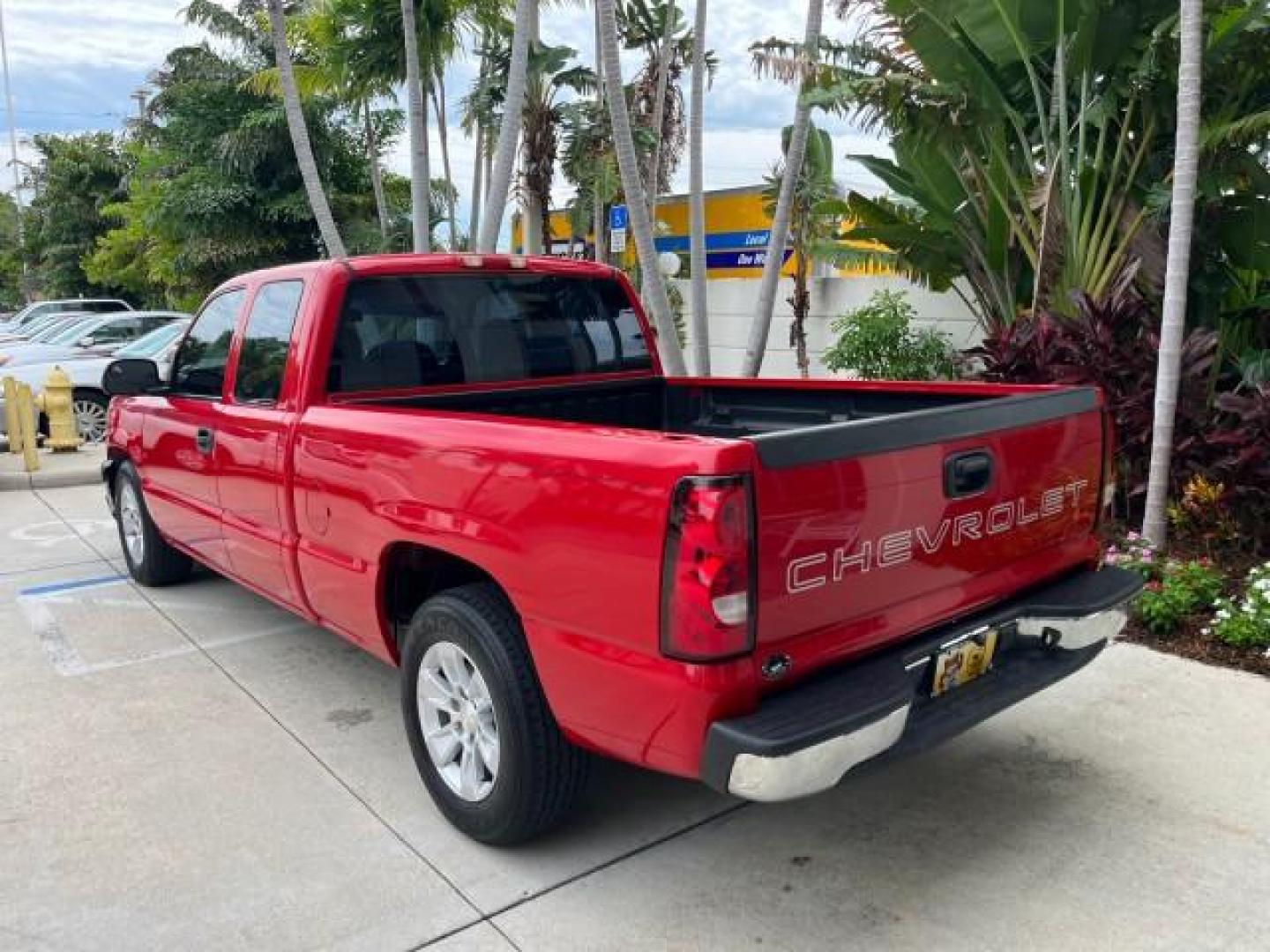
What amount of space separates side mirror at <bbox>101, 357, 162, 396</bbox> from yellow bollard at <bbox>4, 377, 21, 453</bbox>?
580 cm

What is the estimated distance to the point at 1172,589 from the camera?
5055 millimetres

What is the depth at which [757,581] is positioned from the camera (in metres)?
2.38

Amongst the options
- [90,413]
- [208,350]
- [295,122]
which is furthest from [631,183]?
[90,413]

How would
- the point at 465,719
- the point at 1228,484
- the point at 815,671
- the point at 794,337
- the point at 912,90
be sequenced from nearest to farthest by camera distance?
the point at 815,671 → the point at 465,719 → the point at 1228,484 → the point at 912,90 → the point at 794,337

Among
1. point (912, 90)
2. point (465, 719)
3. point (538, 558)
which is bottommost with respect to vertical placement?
point (465, 719)

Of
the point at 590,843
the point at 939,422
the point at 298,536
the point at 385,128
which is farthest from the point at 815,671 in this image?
the point at 385,128

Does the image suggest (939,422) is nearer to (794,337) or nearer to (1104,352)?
(1104,352)

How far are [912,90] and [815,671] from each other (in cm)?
548

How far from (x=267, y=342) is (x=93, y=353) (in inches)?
421

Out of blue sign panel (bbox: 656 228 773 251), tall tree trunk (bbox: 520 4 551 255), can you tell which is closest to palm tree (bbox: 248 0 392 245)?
tall tree trunk (bbox: 520 4 551 255)

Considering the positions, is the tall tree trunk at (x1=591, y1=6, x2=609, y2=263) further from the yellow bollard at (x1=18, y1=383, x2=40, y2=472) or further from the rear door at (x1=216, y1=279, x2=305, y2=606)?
the rear door at (x1=216, y1=279, x2=305, y2=606)

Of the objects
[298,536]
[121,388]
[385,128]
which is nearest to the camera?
[298,536]

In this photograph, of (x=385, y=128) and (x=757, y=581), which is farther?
(x=385, y=128)

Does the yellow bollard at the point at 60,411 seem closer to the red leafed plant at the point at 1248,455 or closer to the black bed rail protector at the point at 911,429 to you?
the black bed rail protector at the point at 911,429
